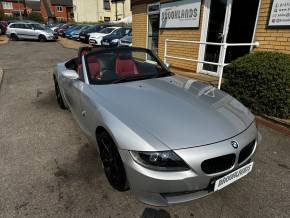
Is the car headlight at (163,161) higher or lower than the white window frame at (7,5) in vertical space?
lower

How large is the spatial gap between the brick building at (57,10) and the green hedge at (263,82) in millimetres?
68691

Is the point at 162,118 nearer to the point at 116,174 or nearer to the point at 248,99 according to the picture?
the point at 116,174

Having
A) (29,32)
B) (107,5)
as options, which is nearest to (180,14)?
(29,32)

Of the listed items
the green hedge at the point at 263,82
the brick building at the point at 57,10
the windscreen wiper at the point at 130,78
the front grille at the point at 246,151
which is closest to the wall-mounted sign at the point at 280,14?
the green hedge at the point at 263,82

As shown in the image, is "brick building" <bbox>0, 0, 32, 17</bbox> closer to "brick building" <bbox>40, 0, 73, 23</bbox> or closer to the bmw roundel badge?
"brick building" <bbox>40, 0, 73, 23</bbox>

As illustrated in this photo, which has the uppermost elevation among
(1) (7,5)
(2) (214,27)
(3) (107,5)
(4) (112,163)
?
(1) (7,5)

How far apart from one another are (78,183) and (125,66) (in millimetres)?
1821

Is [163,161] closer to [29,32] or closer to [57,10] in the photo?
[29,32]

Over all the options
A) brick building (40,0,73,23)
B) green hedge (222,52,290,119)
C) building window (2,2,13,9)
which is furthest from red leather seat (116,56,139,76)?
building window (2,2,13,9)

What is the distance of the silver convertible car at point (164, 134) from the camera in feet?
6.38

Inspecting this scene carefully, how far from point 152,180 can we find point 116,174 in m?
0.60

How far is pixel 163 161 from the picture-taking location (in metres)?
1.95

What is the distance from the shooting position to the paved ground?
Answer: 2.30 m

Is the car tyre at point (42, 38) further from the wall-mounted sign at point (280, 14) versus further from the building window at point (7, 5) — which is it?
the building window at point (7, 5)
